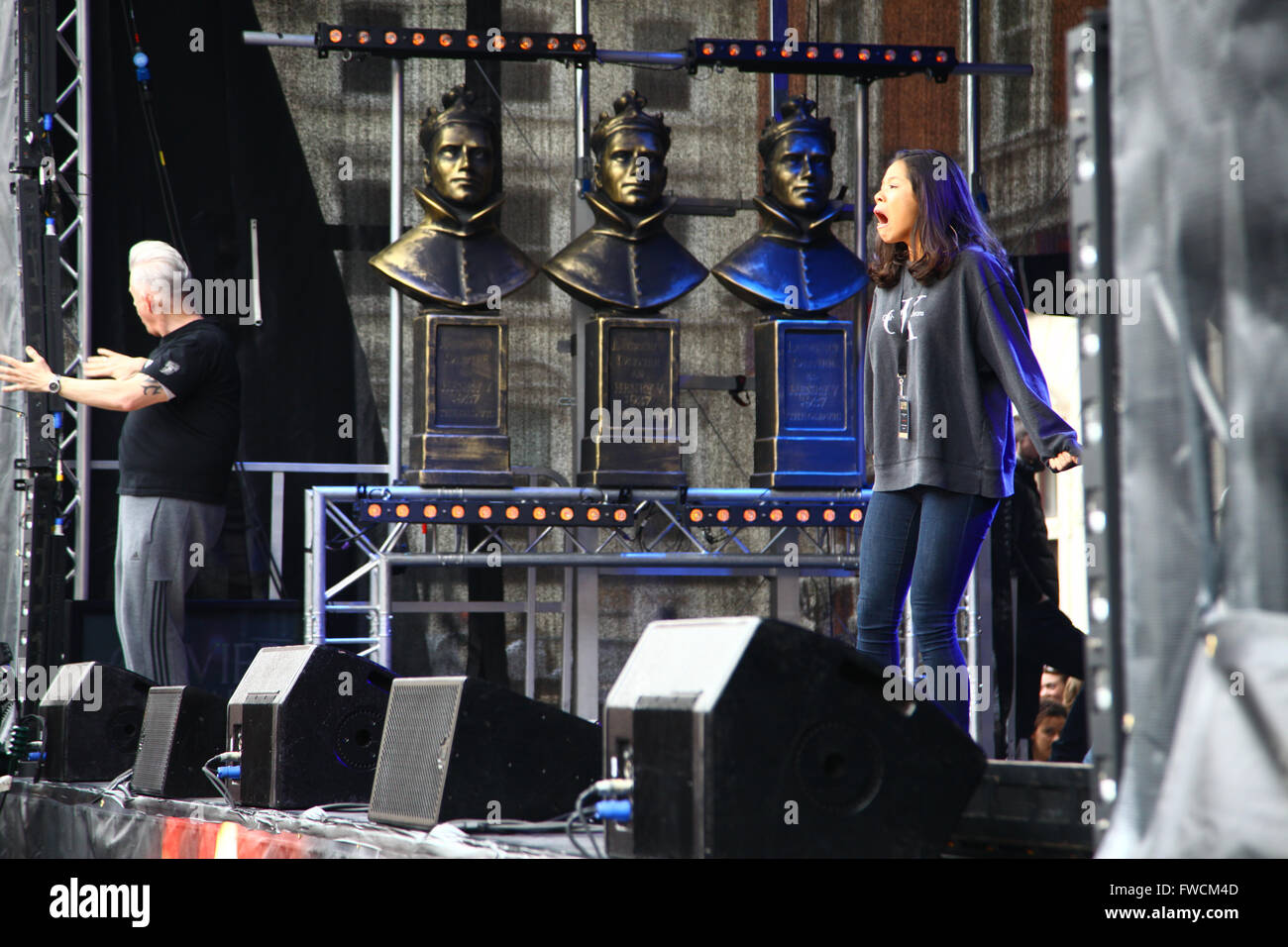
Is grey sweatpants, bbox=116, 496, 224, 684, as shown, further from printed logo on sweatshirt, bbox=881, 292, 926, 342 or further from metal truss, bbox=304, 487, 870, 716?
printed logo on sweatshirt, bbox=881, 292, 926, 342

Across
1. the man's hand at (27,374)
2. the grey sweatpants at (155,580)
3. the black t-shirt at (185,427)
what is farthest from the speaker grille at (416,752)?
the man's hand at (27,374)

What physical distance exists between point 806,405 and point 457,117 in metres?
1.70

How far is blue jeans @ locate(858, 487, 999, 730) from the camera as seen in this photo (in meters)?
2.64

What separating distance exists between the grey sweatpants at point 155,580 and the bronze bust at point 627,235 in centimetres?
203

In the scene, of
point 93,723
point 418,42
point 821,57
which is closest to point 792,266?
point 821,57

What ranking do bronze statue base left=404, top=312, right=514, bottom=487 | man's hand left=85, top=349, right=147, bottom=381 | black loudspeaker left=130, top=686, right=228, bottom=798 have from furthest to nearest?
bronze statue base left=404, top=312, right=514, bottom=487 < man's hand left=85, top=349, right=147, bottom=381 < black loudspeaker left=130, top=686, right=228, bottom=798

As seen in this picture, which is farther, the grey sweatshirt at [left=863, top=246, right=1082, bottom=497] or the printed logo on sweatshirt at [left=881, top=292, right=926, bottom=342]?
the printed logo on sweatshirt at [left=881, top=292, right=926, bottom=342]

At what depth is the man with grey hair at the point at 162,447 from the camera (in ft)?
13.8

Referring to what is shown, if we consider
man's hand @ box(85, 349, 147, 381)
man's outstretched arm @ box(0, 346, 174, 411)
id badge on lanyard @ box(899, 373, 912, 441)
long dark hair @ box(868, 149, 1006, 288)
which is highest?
long dark hair @ box(868, 149, 1006, 288)

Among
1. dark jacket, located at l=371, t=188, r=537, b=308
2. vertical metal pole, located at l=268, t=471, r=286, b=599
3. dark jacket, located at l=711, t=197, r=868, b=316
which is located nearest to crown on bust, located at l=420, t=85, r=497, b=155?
dark jacket, located at l=371, t=188, r=537, b=308

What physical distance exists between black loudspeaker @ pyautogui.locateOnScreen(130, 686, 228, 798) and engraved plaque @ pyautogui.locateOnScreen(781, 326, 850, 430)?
280 cm
